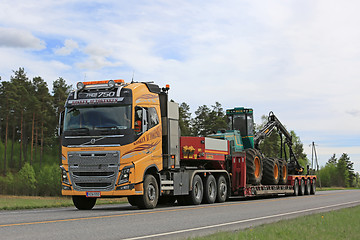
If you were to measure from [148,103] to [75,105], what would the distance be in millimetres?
2505

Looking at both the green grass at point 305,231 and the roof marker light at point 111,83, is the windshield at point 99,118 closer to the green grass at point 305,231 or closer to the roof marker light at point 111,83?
the roof marker light at point 111,83

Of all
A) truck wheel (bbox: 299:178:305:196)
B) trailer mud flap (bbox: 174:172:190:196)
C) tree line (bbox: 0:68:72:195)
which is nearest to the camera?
trailer mud flap (bbox: 174:172:190:196)

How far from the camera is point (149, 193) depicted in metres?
16.8

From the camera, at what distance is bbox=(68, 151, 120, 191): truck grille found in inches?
621

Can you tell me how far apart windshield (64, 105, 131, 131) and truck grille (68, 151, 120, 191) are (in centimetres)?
89

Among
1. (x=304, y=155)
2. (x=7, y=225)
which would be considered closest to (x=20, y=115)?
(x=7, y=225)

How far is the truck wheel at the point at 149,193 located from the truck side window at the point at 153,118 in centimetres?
183

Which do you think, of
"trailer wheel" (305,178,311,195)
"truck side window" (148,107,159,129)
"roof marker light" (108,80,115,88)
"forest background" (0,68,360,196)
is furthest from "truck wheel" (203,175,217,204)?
"forest background" (0,68,360,196)

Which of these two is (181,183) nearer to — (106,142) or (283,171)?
(106,142)

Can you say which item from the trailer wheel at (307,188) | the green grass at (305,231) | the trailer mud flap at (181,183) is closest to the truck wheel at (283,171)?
the trailer wheel at (307,188)

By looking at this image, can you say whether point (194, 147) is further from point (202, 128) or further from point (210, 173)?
point (202, 128)

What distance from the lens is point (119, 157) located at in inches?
619

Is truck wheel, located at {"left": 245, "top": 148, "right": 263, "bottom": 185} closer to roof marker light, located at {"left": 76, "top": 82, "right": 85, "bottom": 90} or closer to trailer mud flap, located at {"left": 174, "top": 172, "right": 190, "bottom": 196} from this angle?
trailer mud flap, located at {"left": 174, "top": 172, "right": 190, "bottom": 196}

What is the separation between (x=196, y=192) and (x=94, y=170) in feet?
19.0
